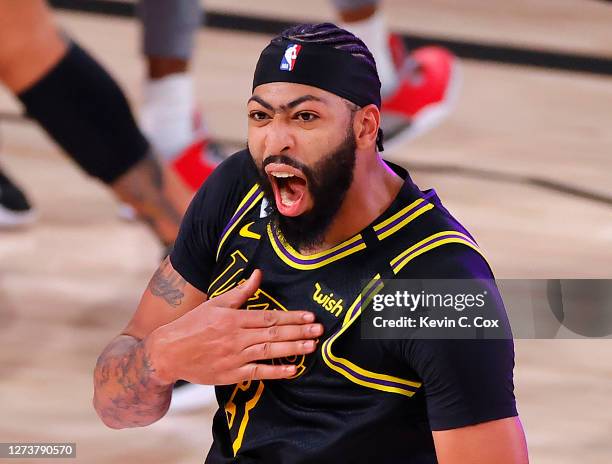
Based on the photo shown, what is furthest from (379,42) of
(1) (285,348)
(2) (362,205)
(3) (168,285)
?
(1) (285,348)

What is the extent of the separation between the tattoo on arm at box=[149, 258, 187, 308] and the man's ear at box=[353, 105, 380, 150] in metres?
0.40

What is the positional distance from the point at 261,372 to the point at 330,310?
12cm

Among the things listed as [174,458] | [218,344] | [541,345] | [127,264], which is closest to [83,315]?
[127,264]

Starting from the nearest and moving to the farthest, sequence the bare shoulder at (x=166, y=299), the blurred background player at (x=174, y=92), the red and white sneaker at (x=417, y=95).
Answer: the bare shoulder at (x=166, y=299)
the blurred background player at (x=174, y=92)
the red and white sneaker at (x=417, y=95)

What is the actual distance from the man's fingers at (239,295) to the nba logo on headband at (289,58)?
0.28m

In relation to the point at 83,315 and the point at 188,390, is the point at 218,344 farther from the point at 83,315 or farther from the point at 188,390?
the point at 83,315

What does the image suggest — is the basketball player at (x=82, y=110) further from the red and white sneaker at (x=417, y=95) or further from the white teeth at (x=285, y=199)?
the red and white sneaker at (x=417, y=95)

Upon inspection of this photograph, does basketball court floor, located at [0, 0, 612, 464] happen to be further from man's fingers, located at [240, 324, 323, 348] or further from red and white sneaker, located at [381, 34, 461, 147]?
man's fingers, located at [240, 324, 323, 348]

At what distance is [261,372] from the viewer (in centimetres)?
170

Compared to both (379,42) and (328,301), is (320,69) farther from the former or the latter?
(379,42)

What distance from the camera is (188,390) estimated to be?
284 cm

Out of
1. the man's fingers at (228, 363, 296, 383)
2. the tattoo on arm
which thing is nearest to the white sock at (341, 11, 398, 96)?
the tattoo on arm

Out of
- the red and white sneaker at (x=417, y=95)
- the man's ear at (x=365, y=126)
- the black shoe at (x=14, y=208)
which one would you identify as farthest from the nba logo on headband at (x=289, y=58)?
the red and white sneaker at (x=417, y=95)

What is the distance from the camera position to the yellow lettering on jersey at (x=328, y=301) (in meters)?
1.69
